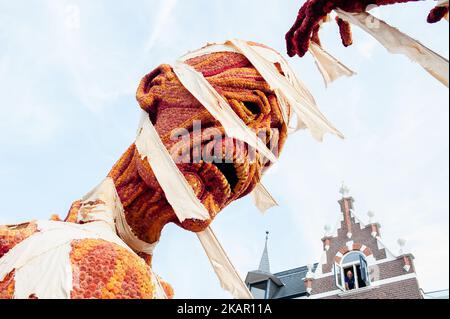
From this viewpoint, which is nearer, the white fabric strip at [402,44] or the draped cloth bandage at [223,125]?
the white fabric strip at [402,44]

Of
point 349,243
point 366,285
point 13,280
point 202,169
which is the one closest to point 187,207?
point 202,169

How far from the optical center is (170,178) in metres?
1.61

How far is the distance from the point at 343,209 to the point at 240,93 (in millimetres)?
8603

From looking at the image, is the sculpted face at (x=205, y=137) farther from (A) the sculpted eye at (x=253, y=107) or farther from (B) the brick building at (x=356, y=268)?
(B) the brick building at (x=356, y=268)

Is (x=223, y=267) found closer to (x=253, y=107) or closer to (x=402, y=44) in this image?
(x=253, y=107)

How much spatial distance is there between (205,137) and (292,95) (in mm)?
339

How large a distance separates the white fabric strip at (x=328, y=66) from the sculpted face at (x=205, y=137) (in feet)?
0.87

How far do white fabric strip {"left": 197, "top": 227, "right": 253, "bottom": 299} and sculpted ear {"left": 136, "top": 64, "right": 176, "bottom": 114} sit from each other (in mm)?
534

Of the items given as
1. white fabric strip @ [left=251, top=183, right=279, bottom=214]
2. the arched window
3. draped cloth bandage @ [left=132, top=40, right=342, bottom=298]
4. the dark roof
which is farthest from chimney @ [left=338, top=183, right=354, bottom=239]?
draped cloth bandage @ [left=132, top=40, right=342, bottom=298]

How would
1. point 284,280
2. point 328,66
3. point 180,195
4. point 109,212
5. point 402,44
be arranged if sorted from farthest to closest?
point 284,280 < point 328,66 < point 109,212 < point 180,195 < point 402,44

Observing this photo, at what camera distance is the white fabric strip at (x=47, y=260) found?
4.10ft

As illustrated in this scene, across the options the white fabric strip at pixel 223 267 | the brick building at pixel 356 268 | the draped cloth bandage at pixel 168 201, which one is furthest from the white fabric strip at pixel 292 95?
the brick building at pixel 356 268

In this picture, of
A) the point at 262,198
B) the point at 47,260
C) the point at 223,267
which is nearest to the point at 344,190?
the point at 262,198

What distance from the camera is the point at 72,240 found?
139 centimetres
